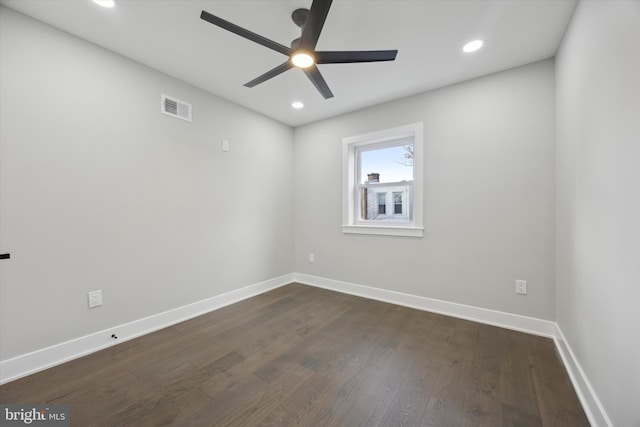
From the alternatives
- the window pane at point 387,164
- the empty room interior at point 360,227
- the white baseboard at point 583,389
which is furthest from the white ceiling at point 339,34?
the white baseboard at point 583,389

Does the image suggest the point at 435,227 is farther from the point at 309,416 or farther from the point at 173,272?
the point at 173,272

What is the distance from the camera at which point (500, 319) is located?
2.54m

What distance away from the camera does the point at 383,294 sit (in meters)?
3.29

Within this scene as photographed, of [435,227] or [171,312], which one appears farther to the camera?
[435,227]

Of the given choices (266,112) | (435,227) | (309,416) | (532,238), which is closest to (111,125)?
(266,112)

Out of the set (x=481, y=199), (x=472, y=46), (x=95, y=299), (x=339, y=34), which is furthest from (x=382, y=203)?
(x=95, y=299)

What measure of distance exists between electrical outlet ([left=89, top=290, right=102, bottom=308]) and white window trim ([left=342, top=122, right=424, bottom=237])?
9.07 ft

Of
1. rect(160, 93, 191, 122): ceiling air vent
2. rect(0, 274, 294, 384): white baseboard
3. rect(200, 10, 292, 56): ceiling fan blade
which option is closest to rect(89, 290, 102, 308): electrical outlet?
rect(0, 274, 294, 384): white baseboard

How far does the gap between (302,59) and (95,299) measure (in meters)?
2.60

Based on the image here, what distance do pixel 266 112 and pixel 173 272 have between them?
2.43 m

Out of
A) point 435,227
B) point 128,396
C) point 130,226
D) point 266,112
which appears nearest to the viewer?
point 128,396

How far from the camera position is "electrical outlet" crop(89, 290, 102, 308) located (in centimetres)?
212

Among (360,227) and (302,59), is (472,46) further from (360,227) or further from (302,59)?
(360,227)

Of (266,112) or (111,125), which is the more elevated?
(266,112)
